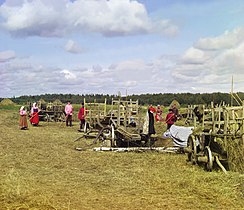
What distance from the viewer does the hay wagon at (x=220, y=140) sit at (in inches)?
434

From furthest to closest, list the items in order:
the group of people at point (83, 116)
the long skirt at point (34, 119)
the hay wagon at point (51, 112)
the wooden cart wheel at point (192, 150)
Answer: the hay wagon at point (51, 112)
the long skirt at point (34, 119)
the group of people at point (83, 116)
the wooden cart wheel at point (192, 150)

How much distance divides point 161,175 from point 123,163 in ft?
8.03

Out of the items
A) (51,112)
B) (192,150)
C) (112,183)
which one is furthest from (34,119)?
(112,183)

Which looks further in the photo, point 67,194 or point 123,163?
point 123,163

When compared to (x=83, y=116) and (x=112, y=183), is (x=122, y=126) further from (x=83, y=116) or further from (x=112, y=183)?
(x=112, y=183)

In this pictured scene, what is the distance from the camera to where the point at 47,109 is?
36.2 metres

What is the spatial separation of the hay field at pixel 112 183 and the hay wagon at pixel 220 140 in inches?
16.2

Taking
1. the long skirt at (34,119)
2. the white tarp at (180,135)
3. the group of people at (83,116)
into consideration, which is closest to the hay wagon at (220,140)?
the white tarp at (180,135)

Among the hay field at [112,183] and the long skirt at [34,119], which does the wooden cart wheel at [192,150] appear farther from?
the long skirt at [34,119]

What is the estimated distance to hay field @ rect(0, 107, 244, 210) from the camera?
8.18m

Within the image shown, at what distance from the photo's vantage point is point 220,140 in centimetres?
1162

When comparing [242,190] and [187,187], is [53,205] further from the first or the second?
[242,190]

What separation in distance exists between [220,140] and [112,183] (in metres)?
3.64

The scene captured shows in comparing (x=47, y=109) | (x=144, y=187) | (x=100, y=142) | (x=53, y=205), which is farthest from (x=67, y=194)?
(x=47, y=109)
